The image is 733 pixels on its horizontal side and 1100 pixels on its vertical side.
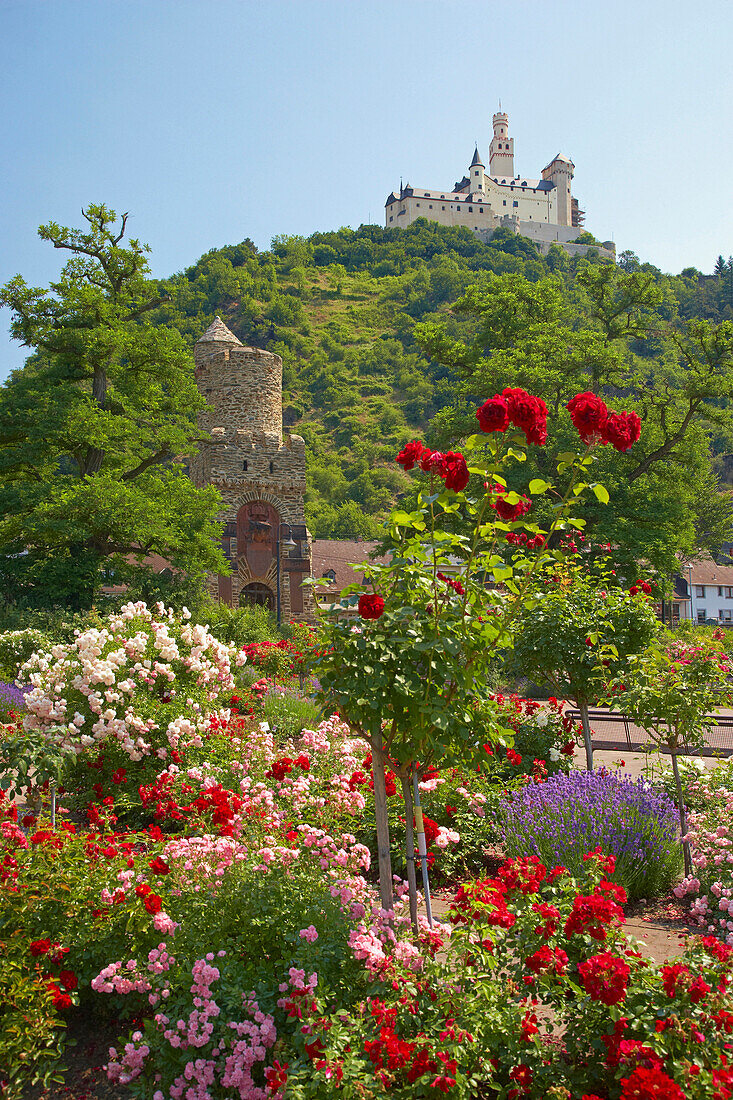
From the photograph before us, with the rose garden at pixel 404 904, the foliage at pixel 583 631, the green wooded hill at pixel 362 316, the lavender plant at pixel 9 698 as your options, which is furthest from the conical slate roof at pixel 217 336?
the green wooded hill at pixel 362 316

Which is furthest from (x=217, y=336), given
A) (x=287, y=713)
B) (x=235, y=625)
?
(x=287, y=713)

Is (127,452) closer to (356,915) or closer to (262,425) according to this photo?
(262,425)

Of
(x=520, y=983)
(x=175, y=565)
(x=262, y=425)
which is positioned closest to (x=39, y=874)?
(x=520, y=983)

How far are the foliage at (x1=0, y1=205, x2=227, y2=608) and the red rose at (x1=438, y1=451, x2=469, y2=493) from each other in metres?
16.5

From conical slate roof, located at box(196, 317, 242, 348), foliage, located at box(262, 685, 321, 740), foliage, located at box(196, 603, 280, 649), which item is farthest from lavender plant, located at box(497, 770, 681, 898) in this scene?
conical slate roof, located at box(196, 317, 242, 348)

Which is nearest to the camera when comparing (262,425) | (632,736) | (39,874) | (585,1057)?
(585,1057)

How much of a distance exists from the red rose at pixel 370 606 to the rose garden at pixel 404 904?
0.01 meters

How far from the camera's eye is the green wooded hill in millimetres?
76500

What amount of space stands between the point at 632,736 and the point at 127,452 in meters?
15.0

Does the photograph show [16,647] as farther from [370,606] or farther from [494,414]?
[494,414]

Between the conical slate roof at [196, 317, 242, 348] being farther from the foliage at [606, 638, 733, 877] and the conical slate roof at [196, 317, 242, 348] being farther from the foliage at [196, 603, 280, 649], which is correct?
the foliage at [606, 638, 733, 877]

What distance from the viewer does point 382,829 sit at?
4.11 m

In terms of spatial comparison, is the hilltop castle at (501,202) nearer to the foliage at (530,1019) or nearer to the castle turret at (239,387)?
the castle turret at (239,387)

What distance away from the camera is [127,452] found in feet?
72.1
